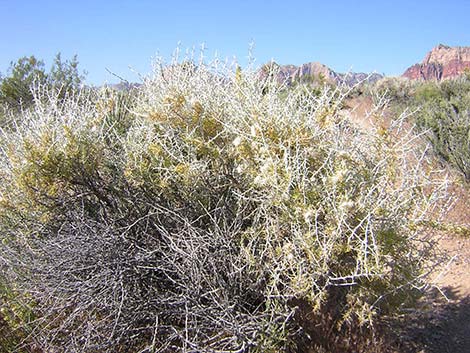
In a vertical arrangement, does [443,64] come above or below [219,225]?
above

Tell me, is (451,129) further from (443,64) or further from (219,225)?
(443,64)

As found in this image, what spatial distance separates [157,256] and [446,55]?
80.0m

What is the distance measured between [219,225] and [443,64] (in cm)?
7618

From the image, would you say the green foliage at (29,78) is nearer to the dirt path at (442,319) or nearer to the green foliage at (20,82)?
the green foliage at (20,82)

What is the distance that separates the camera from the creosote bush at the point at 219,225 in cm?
265

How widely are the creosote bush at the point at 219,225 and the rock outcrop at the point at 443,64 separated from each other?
66.5m

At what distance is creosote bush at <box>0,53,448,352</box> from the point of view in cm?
265

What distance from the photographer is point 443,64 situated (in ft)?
226

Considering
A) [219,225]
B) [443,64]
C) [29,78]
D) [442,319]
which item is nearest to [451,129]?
[442,319]

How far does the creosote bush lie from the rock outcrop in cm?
6653

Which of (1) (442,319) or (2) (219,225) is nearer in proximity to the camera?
(2) (219,225)

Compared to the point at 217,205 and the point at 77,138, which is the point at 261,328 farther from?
the point at 77,138

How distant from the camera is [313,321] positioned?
3.03 metres

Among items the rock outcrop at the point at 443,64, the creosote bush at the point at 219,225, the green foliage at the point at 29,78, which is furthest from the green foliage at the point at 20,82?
the rock outcrop at the point at 443,64
